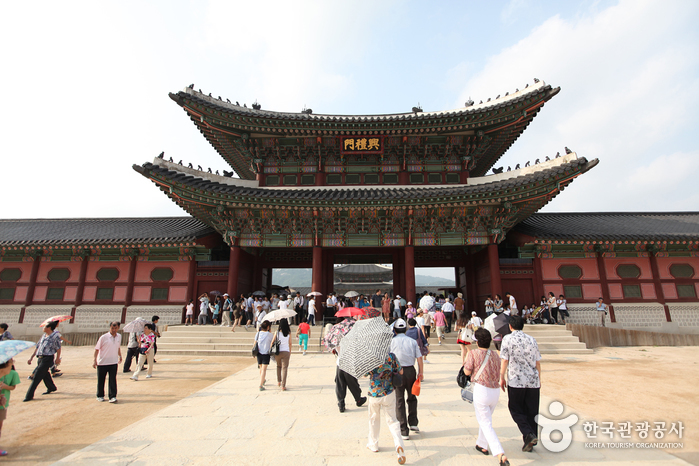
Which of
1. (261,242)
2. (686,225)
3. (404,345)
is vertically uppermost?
(686,225)

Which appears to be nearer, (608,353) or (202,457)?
(202,457)

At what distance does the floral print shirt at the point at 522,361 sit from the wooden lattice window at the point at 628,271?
16931 millimetres

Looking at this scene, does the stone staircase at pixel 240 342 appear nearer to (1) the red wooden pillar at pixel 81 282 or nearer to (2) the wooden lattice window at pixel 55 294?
(1) the red wooden pillar at pixel 81 282

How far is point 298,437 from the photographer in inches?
206

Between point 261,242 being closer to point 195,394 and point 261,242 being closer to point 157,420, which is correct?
point 195,394

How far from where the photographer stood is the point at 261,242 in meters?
17.7

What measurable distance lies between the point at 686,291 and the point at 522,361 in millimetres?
19169

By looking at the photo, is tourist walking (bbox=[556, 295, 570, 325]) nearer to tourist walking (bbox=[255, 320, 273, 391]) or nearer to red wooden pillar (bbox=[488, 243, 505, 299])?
red wooden pillar (bbox=[488, 243, 505, 299])

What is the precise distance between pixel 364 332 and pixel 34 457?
16.0 feet

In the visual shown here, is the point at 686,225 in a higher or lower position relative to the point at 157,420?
higher

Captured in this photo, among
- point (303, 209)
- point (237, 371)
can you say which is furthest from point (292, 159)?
point (237, 371)

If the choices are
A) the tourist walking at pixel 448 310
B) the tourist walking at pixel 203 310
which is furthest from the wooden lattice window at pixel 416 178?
the tourist walking at pixel 203 310

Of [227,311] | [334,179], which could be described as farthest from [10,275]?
[334,179]

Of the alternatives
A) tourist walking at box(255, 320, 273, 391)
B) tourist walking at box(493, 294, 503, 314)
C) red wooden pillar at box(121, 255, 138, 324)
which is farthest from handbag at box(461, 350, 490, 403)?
red wooden pillar at box(121, 255, 138, 324)
